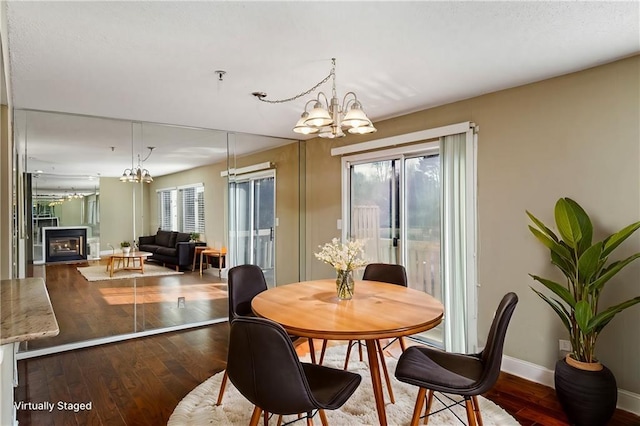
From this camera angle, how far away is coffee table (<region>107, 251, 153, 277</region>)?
4.11 meters

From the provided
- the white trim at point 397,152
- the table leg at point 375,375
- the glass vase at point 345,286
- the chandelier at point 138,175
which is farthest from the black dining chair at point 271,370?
the chandelier at point 138,175

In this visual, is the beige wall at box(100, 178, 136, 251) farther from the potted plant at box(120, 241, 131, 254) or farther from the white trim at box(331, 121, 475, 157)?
the white trim at box(331, 121, 475, 157)

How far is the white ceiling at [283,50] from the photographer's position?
1880 mm

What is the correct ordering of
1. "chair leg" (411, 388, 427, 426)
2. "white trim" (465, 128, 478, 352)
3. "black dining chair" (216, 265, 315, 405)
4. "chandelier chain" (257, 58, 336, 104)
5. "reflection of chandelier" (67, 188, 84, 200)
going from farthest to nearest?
"reflection of chandelier" (67, 188, 84, 200)
"white trim" (465, 128, 478, 352)
"black dining chair" (216, 265, 315, 405)
"chandelier chain" (257, 58, 336, 104)
"chair leg" (411, 388, 427, 426)

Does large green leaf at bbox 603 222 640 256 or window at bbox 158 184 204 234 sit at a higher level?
window at bbox 158 184 204 234

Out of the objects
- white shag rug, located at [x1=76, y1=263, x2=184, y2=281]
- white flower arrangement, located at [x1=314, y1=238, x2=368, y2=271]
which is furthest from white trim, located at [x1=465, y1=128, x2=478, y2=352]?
white shag rug, located at [x1=76, y1=263, x2=184, y2=281]

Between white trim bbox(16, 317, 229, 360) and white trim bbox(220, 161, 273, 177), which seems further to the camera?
white trim bbox(220, 161, 273, 177)

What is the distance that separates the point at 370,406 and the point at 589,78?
8.97 feet

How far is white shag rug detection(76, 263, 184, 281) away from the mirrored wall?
0.4 inches

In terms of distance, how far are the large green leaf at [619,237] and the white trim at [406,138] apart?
1.43 m

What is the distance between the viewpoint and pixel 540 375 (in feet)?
9.46

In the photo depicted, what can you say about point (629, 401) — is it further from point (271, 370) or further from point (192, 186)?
point (192, 186)

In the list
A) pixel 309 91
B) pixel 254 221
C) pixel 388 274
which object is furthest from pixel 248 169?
pixel 388 274

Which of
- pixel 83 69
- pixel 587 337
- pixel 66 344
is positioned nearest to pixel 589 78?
pixel 587 337
